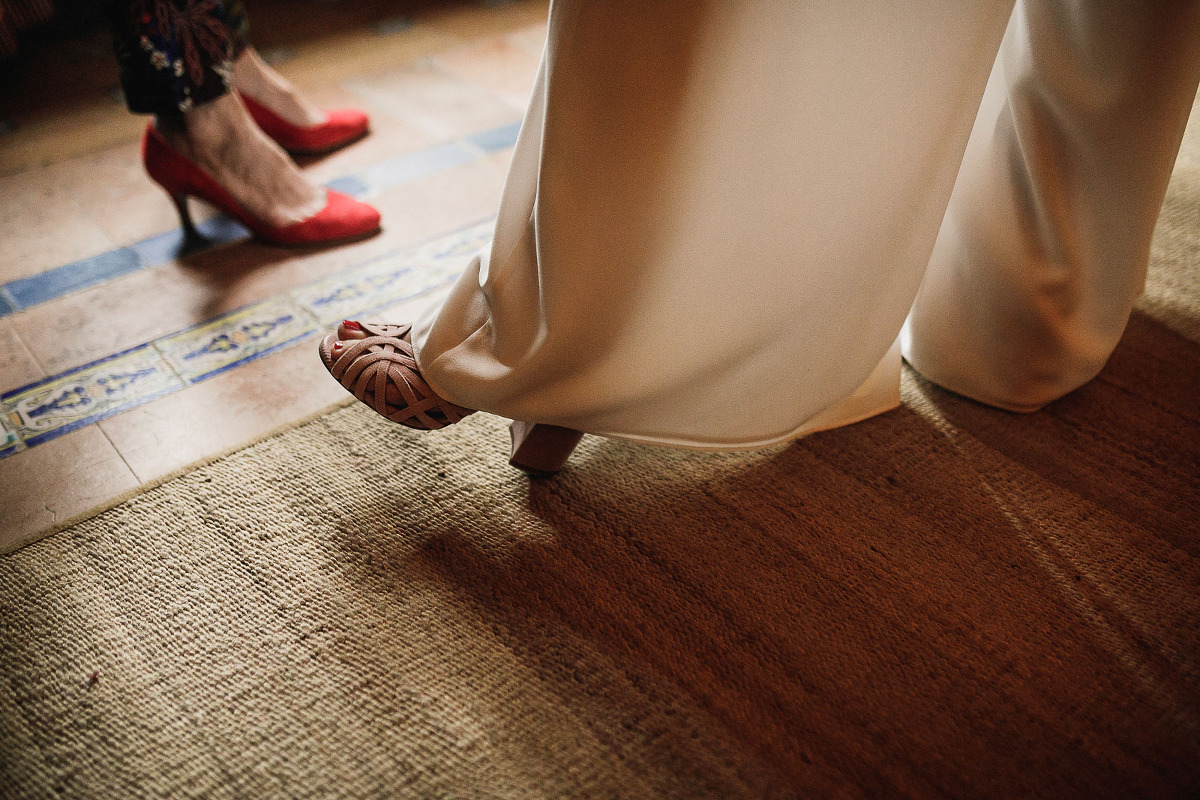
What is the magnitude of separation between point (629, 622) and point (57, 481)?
667 mm

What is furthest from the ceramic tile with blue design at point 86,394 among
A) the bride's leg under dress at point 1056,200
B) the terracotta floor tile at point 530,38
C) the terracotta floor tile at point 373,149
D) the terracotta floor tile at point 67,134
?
the terracotta floor tile at point 530,38

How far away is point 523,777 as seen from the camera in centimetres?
64

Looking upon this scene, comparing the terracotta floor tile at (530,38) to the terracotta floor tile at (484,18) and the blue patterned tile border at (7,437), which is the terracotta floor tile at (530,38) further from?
the blue patterned tile border at (7,437)

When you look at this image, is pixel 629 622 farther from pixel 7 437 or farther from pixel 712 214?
pixel 7 437

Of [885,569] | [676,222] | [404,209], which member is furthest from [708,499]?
[404,209]

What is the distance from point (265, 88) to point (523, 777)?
4.72 ft

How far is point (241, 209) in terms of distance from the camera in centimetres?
133

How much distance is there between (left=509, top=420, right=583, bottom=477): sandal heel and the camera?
877 millimetres

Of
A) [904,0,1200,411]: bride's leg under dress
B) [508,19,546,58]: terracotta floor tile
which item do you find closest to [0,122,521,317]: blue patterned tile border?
[508,19,546,58]: terracotta floor tile

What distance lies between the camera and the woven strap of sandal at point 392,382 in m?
0.85

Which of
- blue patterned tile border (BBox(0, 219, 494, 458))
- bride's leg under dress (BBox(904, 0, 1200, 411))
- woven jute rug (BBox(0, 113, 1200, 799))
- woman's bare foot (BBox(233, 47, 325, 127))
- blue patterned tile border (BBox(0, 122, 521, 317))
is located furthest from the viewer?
woman's bare foot (BBox(233, 47, 325, 127))

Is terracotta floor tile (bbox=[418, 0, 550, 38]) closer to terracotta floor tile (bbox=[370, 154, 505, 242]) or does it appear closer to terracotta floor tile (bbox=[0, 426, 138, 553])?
terracotta floor tile (bbox=[370, 154, 505, 242])

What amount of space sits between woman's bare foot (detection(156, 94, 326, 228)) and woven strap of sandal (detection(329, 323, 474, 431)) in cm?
57

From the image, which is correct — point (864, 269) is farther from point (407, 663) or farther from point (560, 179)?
point (407, 663)
